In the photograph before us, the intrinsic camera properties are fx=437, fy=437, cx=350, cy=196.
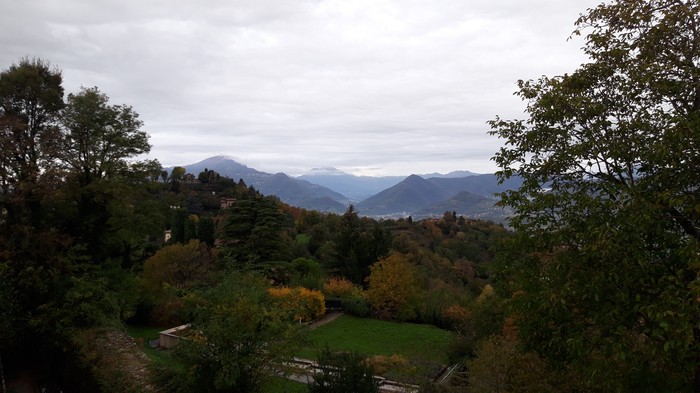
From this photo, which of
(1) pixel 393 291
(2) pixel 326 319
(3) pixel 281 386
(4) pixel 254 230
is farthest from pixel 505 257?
(4) pixel 254 230

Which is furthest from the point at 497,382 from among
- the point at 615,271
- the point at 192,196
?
the point at 192,196

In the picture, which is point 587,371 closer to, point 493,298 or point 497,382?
point 497,382

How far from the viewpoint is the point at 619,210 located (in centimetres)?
538

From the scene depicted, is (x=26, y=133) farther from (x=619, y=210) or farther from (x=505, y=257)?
(x=619, y=210)

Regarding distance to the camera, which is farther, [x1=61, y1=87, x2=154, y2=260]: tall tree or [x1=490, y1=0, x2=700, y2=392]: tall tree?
[x1=61, y1=87, x2=154, y2=260]: tall tree

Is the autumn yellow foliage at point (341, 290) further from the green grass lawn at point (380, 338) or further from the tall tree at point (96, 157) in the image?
the tall tree at point (96, 157)

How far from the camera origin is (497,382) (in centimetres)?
966

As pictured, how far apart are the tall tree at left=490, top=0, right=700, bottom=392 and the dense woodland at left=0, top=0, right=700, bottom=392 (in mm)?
28

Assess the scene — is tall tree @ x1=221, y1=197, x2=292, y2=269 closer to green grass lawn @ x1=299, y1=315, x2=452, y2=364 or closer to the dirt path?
the dirt path

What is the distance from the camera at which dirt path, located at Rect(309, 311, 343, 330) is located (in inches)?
1051

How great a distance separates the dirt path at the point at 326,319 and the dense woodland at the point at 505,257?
1042 mm

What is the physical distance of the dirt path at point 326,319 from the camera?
87.6 ft

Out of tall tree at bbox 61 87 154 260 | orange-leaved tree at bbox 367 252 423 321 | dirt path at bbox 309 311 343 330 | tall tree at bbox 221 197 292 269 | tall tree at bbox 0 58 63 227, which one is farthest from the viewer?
tall tree at bbox 221 197 292 269

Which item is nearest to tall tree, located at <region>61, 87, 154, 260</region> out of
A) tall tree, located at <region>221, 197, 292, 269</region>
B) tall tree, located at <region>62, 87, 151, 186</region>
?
tall tree, located at <region>62, 87, 151, 186</region>
